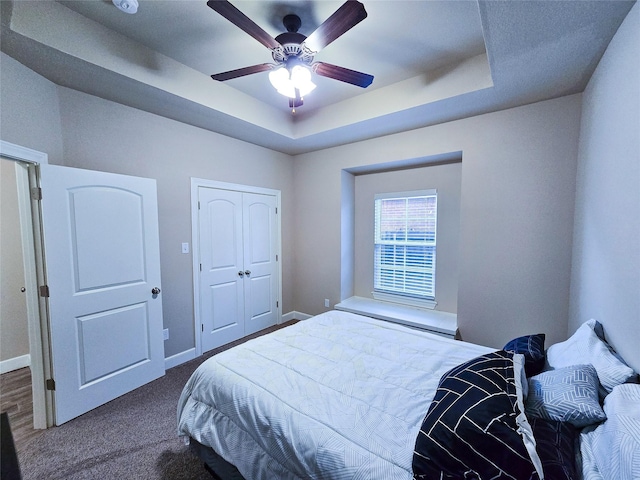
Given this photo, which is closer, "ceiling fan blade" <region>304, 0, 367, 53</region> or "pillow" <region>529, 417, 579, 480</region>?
"pillow" <region>529, 417, 579, 480</region>

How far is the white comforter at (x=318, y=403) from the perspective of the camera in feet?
3.46

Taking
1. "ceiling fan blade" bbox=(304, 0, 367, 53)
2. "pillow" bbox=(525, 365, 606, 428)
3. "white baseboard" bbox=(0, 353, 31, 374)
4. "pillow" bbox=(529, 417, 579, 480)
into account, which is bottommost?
"white baseboard" bbox=(0, 353, 31, 374)

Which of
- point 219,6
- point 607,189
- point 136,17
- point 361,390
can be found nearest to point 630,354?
point 607,189

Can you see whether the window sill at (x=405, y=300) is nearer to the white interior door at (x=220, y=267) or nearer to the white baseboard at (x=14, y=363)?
the white interior door at (x=220, y=267)

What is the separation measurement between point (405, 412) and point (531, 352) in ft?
3.09

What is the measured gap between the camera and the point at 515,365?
1.25 m

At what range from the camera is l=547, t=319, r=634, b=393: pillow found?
1.18 metres

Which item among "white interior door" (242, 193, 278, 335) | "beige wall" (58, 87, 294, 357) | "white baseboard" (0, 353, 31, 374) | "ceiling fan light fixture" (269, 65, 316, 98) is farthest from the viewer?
"white interior door" (242, 193, 278, 335)

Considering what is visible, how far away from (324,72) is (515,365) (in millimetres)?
2109

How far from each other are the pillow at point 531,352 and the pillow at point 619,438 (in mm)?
438

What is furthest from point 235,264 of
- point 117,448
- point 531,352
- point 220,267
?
point 531,352

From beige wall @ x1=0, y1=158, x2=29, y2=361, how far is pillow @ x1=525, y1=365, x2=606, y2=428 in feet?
14.5

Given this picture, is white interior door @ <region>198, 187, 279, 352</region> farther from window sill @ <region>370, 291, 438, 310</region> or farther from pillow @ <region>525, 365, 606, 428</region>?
pillow @ <region>525, 365, 606, 428</region>

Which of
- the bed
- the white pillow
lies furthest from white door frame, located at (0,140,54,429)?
the white pillow
